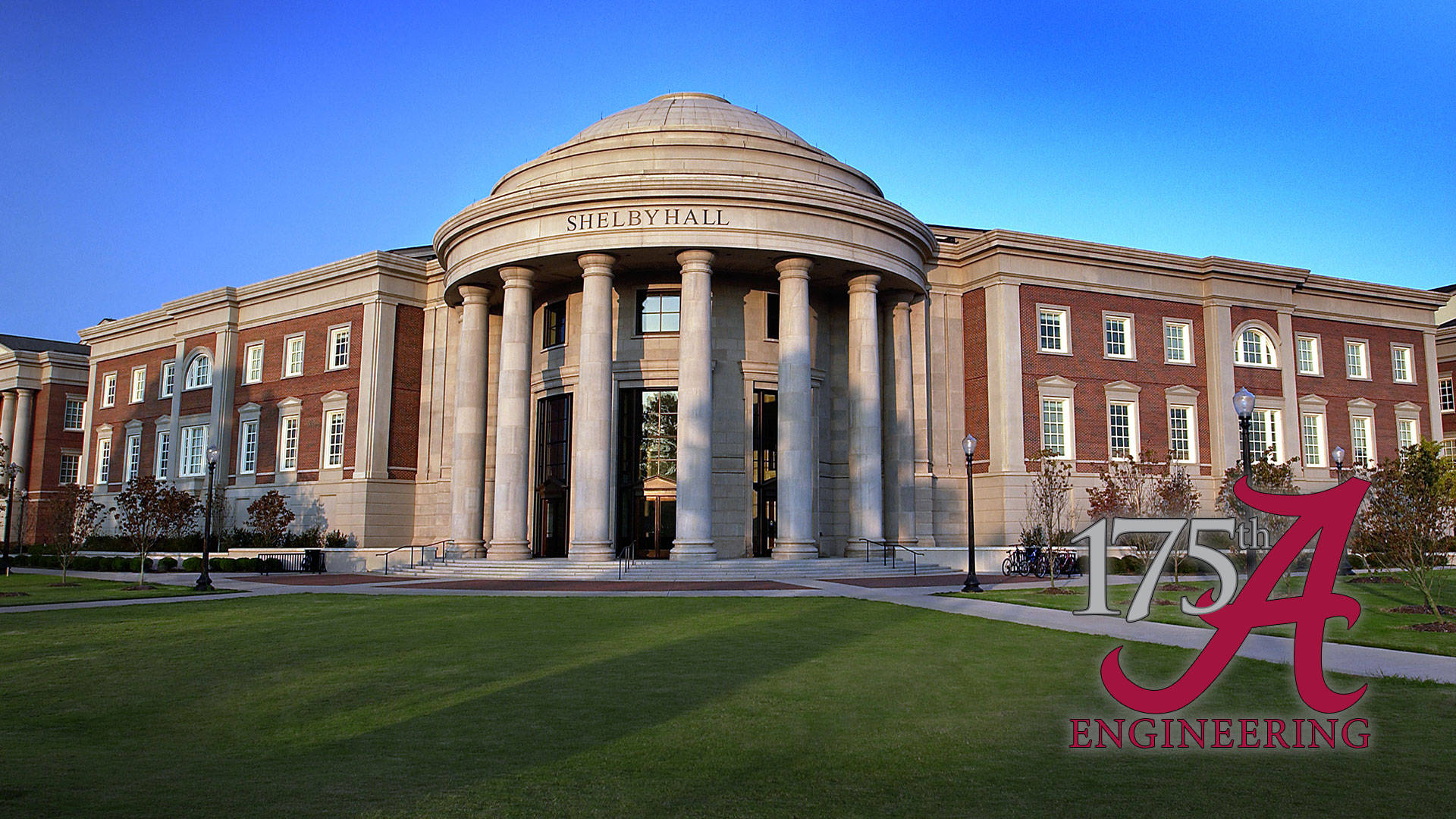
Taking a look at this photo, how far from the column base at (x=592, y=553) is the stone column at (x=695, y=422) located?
2288mm

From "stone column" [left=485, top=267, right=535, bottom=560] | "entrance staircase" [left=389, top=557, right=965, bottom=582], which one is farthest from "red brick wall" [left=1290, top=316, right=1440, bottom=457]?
"stone column" [left=485, top=267, right=535, bottom=560]

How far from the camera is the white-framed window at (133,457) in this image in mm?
59656

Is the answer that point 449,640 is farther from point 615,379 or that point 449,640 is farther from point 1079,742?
point 615,379

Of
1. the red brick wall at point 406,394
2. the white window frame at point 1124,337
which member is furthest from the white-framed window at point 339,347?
the white window frame at point 1124,337

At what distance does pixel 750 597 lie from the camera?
24375 mm

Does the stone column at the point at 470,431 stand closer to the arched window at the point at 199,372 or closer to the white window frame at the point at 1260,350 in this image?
the arched window at the point at 199,372

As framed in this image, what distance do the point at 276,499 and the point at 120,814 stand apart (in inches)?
1689

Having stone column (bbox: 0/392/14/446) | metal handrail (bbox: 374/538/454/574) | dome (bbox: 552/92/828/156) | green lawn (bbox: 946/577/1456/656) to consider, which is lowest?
green lawn (bbox: 946/577/1456/656)

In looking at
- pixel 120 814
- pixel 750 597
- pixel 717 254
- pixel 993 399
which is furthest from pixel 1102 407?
pixel 120 814

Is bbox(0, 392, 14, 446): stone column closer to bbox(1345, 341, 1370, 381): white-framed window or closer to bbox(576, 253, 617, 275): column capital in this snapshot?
bbox(576, 253, 617, 275): column capital

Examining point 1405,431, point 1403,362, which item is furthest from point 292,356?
point 1403,362

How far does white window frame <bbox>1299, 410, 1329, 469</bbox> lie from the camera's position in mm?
49250

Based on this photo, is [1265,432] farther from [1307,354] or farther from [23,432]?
[23,432]

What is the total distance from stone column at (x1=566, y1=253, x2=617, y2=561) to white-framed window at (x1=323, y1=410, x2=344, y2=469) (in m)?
17.4
